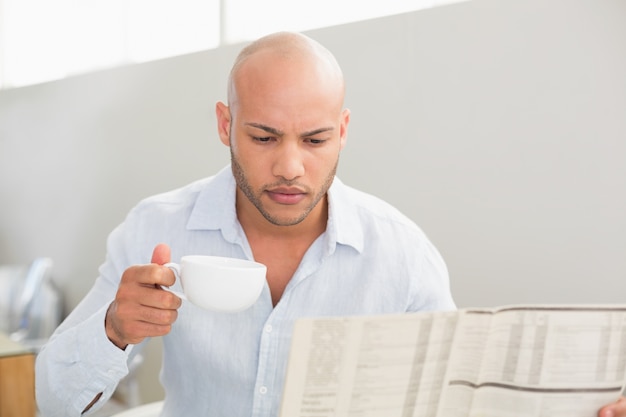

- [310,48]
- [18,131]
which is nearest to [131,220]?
[310,48]

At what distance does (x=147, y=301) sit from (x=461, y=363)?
0.45 meters

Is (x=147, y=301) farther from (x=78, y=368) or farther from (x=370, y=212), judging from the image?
(x=370, y=212)

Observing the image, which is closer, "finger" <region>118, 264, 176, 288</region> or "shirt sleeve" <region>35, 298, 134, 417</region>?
"finger" <region>118, 264, 176, 288</region>

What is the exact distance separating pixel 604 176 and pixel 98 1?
304cm

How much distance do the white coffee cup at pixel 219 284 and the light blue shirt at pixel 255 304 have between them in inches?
12.5

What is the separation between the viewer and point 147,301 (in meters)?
0.91

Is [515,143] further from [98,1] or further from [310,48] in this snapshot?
[98,1]

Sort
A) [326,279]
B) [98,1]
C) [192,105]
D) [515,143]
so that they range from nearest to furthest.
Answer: [326,279] < [515,143] < [192,105] < [98,1]

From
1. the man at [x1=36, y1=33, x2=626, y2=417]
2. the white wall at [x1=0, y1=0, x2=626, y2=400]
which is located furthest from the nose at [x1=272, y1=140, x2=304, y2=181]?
the white wall at [x1=0, y1=0, x2=626, y2=400]

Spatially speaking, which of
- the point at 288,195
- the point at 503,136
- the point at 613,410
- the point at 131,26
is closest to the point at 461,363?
the point at 613,410

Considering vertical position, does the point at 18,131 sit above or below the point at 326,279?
above

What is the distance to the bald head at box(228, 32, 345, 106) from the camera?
3.68 ft

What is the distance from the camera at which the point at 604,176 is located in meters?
1.42

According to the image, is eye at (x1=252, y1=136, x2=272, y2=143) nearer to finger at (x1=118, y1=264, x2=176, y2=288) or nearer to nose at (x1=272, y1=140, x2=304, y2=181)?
nose at (x1=272, y1=140, x2=304, y2=181)
